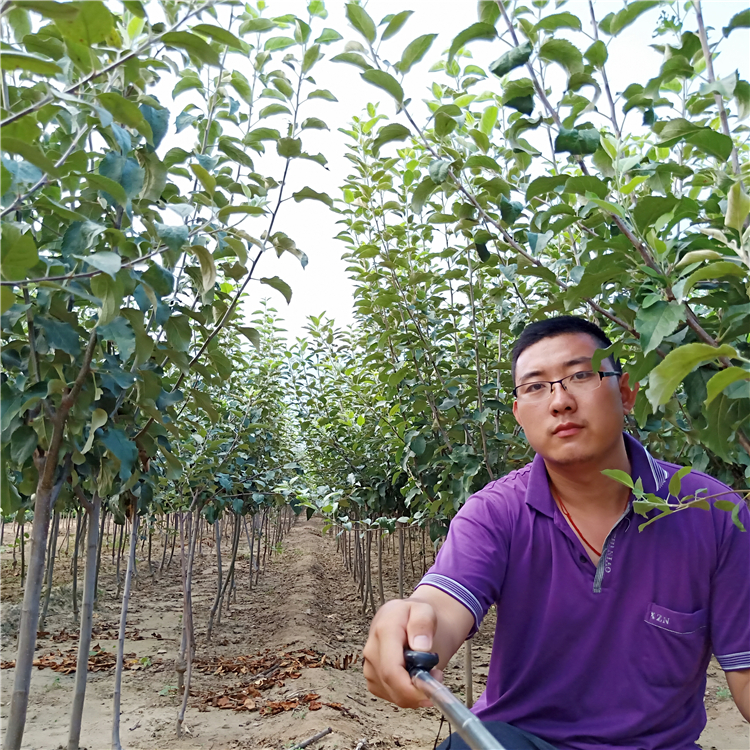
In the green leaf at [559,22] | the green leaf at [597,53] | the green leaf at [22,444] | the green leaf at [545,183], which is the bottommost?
the green leaf at [22,444]

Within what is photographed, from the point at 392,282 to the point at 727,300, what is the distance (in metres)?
2.13

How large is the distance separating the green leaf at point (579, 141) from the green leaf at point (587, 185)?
0.06 m

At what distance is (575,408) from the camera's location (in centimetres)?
157

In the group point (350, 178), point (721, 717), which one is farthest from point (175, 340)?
point (721, 717)

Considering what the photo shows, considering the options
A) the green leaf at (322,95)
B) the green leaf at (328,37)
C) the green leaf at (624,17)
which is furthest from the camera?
the green leaf at (322,95)

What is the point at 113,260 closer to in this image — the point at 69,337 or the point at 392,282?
the point at 69,337

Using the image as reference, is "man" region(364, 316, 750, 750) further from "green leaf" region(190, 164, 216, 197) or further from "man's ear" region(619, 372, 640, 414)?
"green leaf" region(190, 164, 216, 197)

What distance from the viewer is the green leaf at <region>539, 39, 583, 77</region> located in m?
1.39

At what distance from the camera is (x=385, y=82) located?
1.55 metres

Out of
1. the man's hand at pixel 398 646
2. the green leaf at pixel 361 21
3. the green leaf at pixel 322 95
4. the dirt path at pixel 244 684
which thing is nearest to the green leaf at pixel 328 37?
the green leaf at pixel 322 95

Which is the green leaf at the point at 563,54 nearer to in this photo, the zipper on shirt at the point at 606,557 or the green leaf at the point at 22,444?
the zipper on shirt at the point at 606,557

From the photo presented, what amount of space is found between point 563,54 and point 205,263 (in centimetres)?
102

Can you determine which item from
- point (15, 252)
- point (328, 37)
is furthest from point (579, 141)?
point (15, 252)

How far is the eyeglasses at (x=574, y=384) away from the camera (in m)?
1.60
